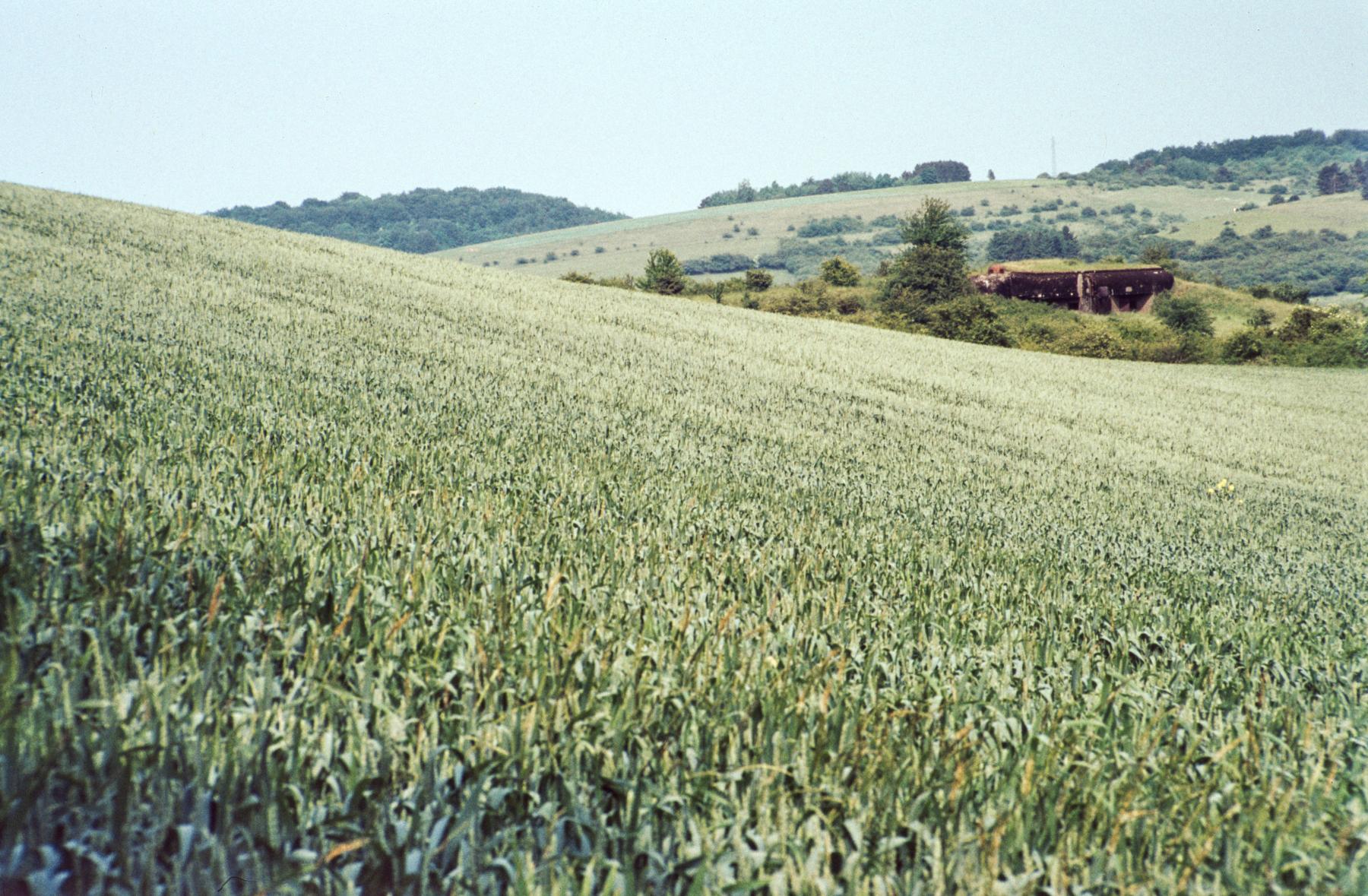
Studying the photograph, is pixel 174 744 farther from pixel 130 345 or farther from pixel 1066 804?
pixel 130 345

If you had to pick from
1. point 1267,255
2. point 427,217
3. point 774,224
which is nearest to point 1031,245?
point 1267,255

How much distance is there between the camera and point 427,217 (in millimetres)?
146125

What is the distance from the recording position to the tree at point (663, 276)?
82.7 m

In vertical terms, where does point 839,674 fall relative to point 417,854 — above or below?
below

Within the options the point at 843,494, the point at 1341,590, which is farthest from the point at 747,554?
the point at 1341,590

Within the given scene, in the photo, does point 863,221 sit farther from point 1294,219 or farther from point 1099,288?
point 1099,288

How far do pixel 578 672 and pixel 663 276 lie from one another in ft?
278

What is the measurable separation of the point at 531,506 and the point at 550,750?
2.65 metres

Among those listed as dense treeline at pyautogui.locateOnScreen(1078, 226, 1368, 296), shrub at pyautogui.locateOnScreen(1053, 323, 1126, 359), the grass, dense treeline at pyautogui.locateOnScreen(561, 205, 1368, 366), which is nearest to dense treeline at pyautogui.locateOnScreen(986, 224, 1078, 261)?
dense treeline at pyautogui.locateOnScreen(1078, 226, 1368, 296)

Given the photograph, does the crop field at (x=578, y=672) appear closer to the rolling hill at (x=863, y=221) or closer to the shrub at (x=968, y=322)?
the shrub at (x=968, y=322)

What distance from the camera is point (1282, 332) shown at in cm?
6519

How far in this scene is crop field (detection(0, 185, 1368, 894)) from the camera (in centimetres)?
164

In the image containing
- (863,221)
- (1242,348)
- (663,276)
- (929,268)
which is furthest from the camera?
(863,221)

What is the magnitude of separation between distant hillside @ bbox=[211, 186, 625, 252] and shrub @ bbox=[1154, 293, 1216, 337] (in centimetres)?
8298
